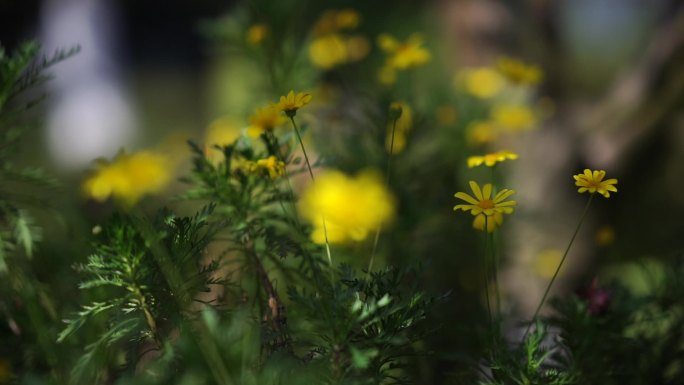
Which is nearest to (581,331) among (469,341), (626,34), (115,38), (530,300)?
(469,341)

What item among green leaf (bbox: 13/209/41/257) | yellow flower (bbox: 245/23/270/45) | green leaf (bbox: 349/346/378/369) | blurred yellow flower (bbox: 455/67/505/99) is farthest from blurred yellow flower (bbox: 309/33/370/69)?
green leaf (bbox: 349/346/378/369)

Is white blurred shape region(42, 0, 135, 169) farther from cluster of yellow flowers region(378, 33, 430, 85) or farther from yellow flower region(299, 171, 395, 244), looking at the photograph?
cluster of yellow flowers region(378, 33, 430, 85)

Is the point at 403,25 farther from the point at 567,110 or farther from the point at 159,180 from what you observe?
the point at 159,180

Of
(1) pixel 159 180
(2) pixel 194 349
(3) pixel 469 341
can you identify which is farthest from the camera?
(1) pixel 159 180

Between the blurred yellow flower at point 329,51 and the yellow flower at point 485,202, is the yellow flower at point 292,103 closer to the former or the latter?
Result: the yellow flower at point 485,202

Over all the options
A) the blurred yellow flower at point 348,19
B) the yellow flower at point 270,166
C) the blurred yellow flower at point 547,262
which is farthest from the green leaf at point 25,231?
the blurred yellow flower at point 547,262

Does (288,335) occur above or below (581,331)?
above
